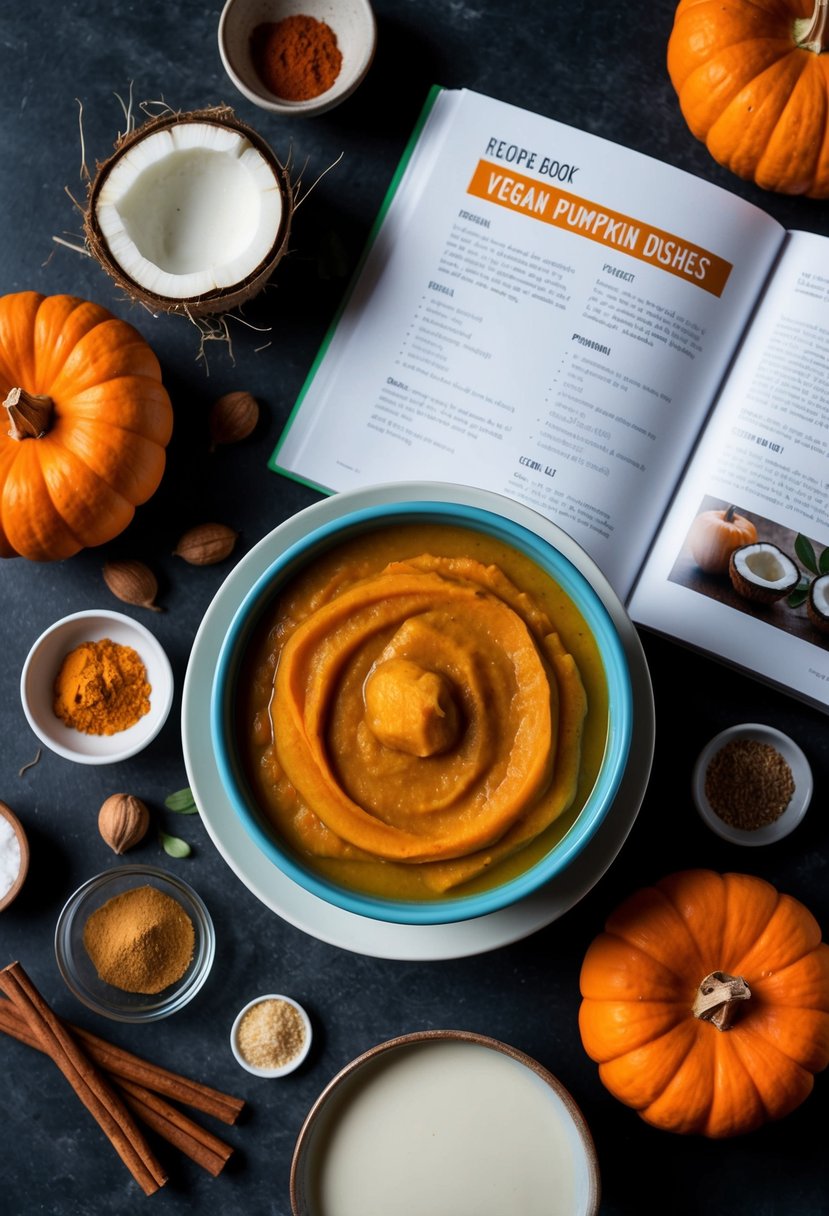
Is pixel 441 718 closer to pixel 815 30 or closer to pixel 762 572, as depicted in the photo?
pixel 762 572

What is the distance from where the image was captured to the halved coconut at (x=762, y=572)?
208cm

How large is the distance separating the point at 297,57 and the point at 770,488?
4.19 ft

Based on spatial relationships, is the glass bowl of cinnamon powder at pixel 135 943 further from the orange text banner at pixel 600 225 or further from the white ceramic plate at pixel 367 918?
the orange text banner at pixel 600 225

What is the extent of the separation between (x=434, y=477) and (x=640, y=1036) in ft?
3.69

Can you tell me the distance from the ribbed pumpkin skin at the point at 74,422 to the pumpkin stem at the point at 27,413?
2 centimetres

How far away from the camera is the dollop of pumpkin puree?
1677 mm

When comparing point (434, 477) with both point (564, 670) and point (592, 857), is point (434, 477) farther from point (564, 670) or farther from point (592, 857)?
point (592, 857)

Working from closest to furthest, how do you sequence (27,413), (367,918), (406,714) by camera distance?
(406,714) → (367,918) → (27,413)

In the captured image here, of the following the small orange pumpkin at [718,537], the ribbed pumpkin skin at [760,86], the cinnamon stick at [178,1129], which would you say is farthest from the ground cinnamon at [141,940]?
the ribbed pumpkin skin at [760,86]

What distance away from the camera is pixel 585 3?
7.32ft

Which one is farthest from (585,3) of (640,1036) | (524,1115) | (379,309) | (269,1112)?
(269,1112)

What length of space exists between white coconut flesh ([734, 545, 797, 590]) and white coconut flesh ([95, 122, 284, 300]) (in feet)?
3.55

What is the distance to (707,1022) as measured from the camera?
6.50ft

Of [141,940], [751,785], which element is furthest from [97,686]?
[751,785]
